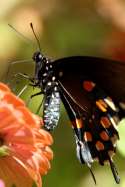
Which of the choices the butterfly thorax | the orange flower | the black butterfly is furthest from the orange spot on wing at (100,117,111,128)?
the orange flower

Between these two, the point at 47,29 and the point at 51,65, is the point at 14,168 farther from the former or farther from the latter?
the point at 47,29

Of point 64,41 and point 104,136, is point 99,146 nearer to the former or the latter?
point 104,136

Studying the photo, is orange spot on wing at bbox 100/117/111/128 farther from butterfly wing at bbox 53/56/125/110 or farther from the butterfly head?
the butterfly head

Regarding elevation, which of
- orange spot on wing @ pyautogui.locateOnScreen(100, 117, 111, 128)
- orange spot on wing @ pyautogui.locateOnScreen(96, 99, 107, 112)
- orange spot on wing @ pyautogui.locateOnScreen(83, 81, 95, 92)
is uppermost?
orange spot on wing @ pyautogui.locateOnScreen(83, 81, 95, 92)

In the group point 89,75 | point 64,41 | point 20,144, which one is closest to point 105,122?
point 89,75

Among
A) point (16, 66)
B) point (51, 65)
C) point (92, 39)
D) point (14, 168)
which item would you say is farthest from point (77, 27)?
point (14, 168)

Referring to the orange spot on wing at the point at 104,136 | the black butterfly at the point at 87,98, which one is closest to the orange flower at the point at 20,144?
the black butterfly at the point at 87,98

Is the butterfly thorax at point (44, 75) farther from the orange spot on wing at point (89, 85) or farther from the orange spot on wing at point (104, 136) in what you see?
the orange spot on wing at point (104, 136)
